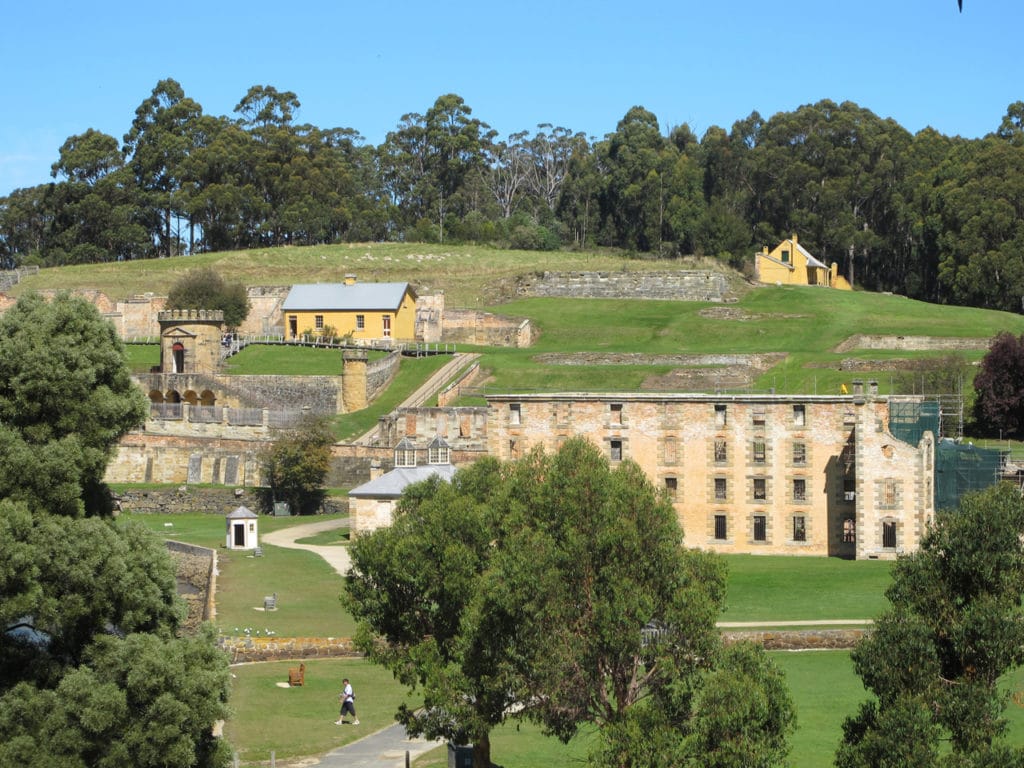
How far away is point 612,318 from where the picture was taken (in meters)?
99.1

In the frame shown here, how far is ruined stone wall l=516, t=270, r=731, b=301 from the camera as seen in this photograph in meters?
106

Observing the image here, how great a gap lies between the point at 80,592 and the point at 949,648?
47.2 ft

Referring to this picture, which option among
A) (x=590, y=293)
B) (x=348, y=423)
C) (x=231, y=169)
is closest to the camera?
(x=348, y=423)

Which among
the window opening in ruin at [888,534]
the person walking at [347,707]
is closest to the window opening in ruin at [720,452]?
the window opening in ruin at [888,534]

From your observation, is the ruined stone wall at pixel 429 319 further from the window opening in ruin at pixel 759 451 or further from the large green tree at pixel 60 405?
the large green tree at pixel 60 405

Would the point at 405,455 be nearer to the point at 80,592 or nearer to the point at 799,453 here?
the point at 799,453

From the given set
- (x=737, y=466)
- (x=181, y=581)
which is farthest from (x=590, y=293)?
(x=181, y=581)

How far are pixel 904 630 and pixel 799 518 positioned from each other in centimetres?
3467

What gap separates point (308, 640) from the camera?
137 feet

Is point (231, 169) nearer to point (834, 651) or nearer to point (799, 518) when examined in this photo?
point (799, 518)

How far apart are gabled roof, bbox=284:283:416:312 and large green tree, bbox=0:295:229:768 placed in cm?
6444

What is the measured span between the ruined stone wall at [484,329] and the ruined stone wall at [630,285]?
1236cm

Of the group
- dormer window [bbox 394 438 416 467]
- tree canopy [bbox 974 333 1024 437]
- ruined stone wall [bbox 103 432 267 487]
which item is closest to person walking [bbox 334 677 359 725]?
dormer window [bbox 394 438 416 467]

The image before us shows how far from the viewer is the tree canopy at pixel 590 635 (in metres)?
26.4
